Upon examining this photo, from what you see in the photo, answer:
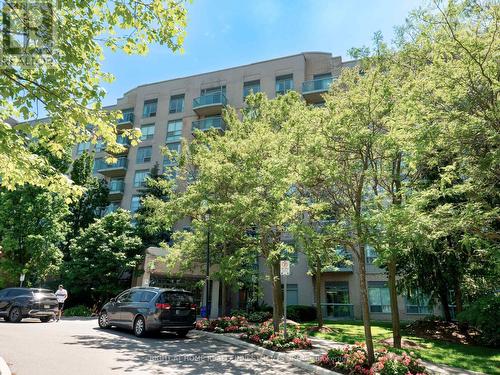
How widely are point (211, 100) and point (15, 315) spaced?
25.3 metres

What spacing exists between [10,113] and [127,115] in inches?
1448

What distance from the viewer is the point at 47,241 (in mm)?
24656

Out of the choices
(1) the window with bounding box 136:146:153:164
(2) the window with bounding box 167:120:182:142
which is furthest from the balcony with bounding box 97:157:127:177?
(2) the window with bounding box 167:120:182:142

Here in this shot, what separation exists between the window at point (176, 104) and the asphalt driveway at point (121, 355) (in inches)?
1164

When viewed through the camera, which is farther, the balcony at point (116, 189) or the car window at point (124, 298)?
the balcony at point (116, 189)

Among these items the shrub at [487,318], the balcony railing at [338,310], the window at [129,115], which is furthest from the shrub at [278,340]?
the window at [129,115]

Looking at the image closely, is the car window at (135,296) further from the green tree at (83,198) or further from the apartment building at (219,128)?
the green tree at (83,198)

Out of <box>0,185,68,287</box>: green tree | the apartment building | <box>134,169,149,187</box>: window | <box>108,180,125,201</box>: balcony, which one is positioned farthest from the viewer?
<box>108,180,125,201</box>: balcony

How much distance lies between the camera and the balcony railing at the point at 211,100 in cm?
3603

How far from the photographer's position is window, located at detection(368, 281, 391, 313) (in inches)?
1054

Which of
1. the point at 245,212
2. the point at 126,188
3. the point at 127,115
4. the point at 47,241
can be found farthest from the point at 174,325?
the point at 127,115

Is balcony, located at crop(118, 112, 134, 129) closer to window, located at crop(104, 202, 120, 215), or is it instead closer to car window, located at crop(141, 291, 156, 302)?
window, located at crop(104, 202, 120, 215)

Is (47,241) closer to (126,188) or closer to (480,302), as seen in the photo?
(126,188)

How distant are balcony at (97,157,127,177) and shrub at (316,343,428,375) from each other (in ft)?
114
